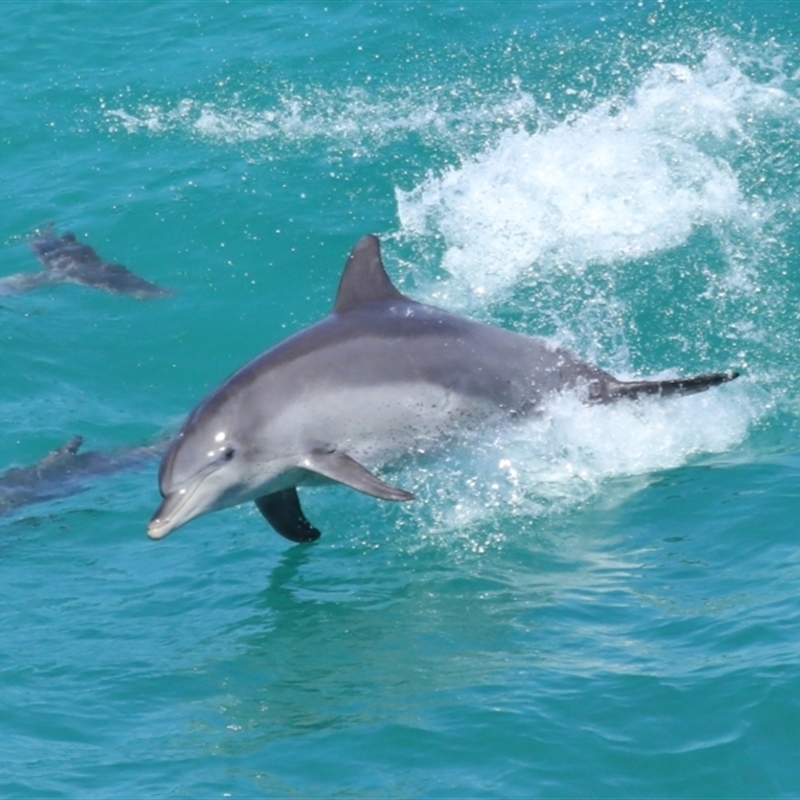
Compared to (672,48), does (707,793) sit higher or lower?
lower

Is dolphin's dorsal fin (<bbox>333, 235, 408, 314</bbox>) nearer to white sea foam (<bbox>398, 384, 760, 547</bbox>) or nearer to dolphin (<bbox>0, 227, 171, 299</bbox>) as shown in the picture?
white sea foam (<bbox>398, 384, 760, 547</bbox>)

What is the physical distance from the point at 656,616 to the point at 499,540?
1826mm

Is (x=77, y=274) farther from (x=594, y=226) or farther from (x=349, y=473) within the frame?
(x=349, y=473)

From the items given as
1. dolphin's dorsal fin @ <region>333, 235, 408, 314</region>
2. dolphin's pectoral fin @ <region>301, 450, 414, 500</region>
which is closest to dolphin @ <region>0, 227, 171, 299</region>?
dolphin's dorsal fin @ <region>333, 235, 408, 314</region>

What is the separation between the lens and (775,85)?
20375 mm

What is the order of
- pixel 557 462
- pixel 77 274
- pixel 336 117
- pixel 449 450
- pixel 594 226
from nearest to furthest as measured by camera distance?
1. pixel 449 450
2. pixel 557 462
3. pixel 594 226
4. pixel 77 274
5. pixel 336 117

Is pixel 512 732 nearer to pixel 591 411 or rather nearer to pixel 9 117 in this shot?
pixel 591 411

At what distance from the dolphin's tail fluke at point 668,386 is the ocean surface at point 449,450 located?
352 mm

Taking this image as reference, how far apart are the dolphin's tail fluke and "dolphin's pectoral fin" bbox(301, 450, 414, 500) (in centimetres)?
264

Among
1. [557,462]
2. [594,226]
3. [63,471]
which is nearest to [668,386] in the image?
[557,462]

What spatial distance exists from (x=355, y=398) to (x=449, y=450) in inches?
40.6

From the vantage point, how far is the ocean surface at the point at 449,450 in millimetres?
9117

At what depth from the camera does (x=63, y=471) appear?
14164 mm

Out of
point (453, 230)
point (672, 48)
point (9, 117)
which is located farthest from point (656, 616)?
point (9, 117)
